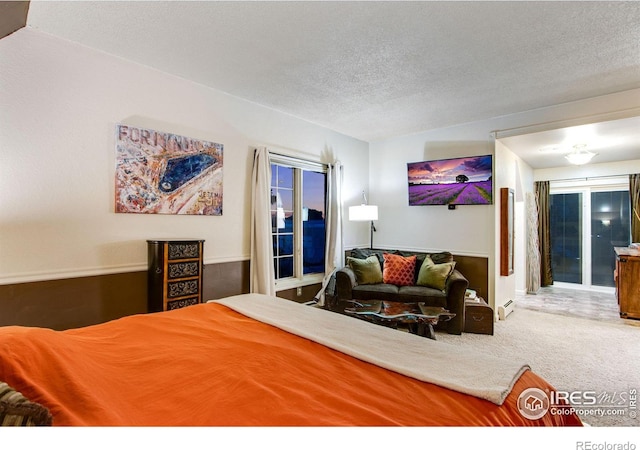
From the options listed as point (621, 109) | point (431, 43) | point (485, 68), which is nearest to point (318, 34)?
point (431, 43)

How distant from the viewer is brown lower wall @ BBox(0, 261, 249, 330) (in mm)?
2205

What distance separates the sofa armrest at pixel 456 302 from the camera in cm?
360

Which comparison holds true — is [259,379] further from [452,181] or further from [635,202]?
[635,202]

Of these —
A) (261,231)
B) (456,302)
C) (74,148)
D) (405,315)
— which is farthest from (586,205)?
(74,148)

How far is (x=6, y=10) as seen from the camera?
110cm

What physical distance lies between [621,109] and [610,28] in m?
1.58

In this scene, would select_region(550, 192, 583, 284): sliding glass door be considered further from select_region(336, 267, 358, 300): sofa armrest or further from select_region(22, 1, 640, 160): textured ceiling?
select_region(336, 267, 358, 300): sofa armrest

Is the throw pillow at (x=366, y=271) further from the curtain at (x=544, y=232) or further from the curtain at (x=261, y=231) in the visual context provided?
the curtain at (x=544, y=232)

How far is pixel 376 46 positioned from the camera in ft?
8.14

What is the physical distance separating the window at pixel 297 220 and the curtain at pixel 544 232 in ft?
15.7

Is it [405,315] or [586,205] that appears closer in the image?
[405,315]

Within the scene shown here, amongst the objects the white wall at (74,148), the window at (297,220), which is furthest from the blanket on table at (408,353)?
the window at (297,220)

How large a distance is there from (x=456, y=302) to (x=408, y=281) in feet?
2.32

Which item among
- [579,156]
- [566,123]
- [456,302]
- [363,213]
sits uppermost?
[566,123]
